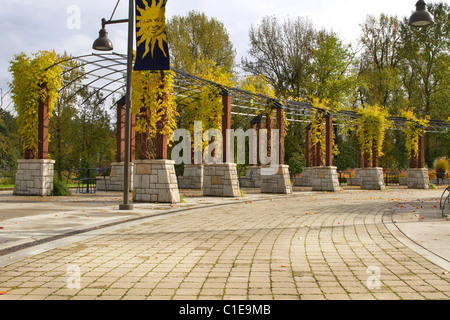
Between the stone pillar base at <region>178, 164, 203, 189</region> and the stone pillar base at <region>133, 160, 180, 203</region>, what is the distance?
31.8 feet

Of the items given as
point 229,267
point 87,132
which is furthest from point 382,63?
point 229,267

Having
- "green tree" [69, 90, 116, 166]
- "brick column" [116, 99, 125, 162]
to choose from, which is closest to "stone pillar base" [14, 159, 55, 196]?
"brick column" [116, 99, 125, 162]

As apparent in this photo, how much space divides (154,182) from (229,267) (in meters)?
8.44

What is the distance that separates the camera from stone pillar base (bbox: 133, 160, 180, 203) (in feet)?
40.9

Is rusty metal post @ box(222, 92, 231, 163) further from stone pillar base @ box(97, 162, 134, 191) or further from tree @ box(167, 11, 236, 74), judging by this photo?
tree @ box(167, 11, 236, 74)

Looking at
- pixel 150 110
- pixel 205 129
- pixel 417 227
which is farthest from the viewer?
pixel 205 129

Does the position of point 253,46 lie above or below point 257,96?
above

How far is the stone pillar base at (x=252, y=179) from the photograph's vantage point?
84.4 feet

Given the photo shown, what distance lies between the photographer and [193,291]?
3598 millimetres

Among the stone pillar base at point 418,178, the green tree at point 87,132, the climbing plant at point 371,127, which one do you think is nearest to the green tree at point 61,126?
the green tree at point 87,132
